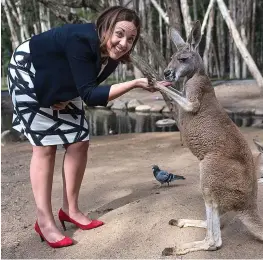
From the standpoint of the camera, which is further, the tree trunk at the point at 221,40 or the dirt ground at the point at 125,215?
the tree trunk at the point at 221,40

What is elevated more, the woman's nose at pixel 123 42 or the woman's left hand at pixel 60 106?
the woman's nose at pixel 123 42

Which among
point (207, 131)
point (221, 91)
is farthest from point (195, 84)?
point (221, 91)

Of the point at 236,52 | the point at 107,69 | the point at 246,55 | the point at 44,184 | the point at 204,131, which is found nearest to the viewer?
the point at 204,131

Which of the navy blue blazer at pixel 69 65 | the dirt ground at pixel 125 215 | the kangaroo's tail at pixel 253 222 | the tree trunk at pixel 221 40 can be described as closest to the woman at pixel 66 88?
the navy blue blazer at pixel 69 65

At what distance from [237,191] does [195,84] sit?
609mm

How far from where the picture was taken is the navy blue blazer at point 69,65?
2.13 m

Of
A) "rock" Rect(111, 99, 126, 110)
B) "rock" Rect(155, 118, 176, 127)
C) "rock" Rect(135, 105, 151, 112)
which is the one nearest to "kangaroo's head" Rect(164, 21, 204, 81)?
"rock" Rect(155, 118, 176, 127)

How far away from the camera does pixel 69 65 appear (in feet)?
7.47

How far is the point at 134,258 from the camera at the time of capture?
2.28 meters

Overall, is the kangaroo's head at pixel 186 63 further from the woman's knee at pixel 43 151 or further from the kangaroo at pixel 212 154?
the woman's knee at pixel 43 151

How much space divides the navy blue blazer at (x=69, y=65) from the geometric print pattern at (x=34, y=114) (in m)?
0.07

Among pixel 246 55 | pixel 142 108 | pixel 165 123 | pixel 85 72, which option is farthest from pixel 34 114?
pixel 142 108

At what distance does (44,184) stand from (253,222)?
1155mm

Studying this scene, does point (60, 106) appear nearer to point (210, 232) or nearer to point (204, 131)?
point (204, 131)
